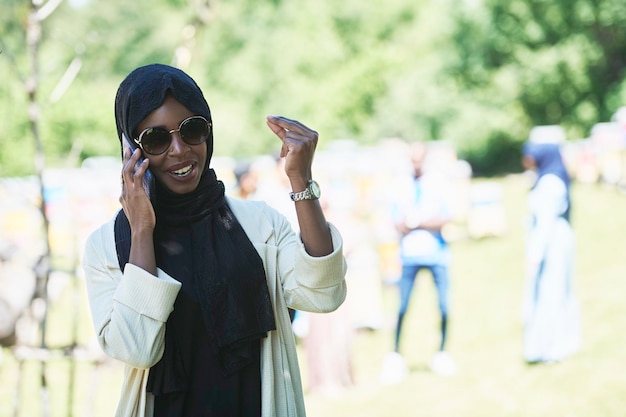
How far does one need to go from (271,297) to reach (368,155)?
16686 mm

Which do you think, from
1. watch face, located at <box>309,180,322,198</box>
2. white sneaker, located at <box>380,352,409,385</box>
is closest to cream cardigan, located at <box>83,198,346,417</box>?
watch face, located at <box>309,180,322,198</box>

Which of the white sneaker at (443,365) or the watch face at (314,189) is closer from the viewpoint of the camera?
the watch face at (314,189)

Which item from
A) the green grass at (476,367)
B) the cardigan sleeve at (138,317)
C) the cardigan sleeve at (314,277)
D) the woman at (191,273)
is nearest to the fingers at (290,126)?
the woman at (191,273)

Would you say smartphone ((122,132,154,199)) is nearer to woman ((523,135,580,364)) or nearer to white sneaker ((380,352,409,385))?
woman ((523,135,580,364))

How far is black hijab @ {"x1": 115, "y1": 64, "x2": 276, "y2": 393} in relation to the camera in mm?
1936

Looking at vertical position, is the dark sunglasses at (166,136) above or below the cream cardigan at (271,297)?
above

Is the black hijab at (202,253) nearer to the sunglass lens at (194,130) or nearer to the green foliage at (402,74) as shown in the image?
the sunglass lens at (194,130)

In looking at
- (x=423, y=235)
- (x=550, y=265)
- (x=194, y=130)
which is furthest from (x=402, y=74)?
(x=194, y=130)

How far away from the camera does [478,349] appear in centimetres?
833

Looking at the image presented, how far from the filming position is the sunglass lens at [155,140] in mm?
1967

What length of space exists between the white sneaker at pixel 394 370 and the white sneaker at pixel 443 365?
305 mm

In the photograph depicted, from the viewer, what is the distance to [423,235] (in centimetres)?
736

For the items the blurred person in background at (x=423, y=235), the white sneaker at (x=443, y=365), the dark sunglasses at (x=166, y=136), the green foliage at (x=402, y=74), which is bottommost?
the white sneaker at (x=443, y=365)

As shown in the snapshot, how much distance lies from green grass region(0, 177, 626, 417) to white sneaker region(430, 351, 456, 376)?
0.09 meters
